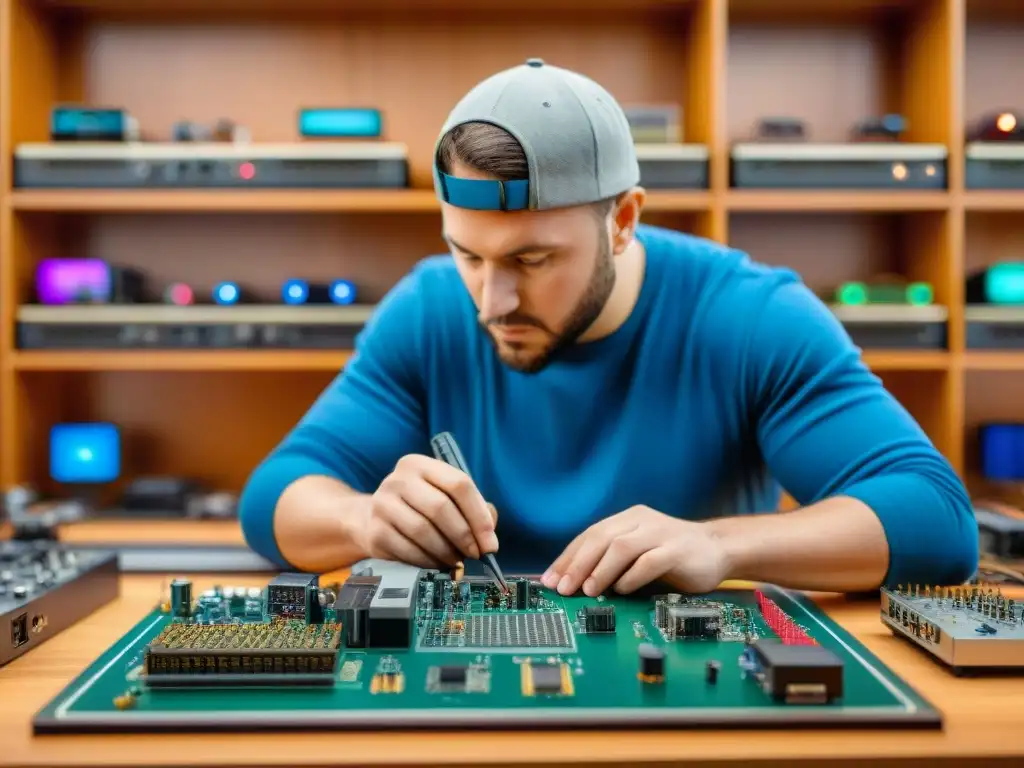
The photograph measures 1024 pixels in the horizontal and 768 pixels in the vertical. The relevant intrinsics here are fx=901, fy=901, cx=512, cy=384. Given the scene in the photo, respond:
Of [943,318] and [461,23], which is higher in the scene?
[461,23]

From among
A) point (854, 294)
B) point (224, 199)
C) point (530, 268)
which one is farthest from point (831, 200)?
point (224, 199)

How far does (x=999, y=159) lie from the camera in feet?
7.73

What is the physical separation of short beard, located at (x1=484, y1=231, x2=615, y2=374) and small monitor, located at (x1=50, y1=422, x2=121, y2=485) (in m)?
1.71

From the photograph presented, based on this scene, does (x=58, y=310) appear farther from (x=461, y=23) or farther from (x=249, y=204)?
(x=461, y=23)

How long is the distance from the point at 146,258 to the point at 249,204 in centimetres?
54

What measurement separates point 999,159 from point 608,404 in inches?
61.8

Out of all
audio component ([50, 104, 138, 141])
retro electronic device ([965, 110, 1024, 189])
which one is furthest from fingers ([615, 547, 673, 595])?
audio component ([50, 104, 138, 141])

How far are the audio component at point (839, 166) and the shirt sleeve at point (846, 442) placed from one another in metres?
1.00

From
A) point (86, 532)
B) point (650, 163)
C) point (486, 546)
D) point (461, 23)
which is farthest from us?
point (461, 23)

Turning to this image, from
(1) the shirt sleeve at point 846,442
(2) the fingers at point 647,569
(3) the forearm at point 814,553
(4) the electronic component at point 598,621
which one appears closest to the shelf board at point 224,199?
(1) the shirt sleeve at point 846,442

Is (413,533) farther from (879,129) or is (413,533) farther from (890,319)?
(879,129)

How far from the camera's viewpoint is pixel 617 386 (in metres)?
1.45

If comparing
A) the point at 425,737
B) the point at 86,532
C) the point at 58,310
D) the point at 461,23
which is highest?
the point at 461,23

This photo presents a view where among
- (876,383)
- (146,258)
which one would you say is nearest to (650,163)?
(876,383)
